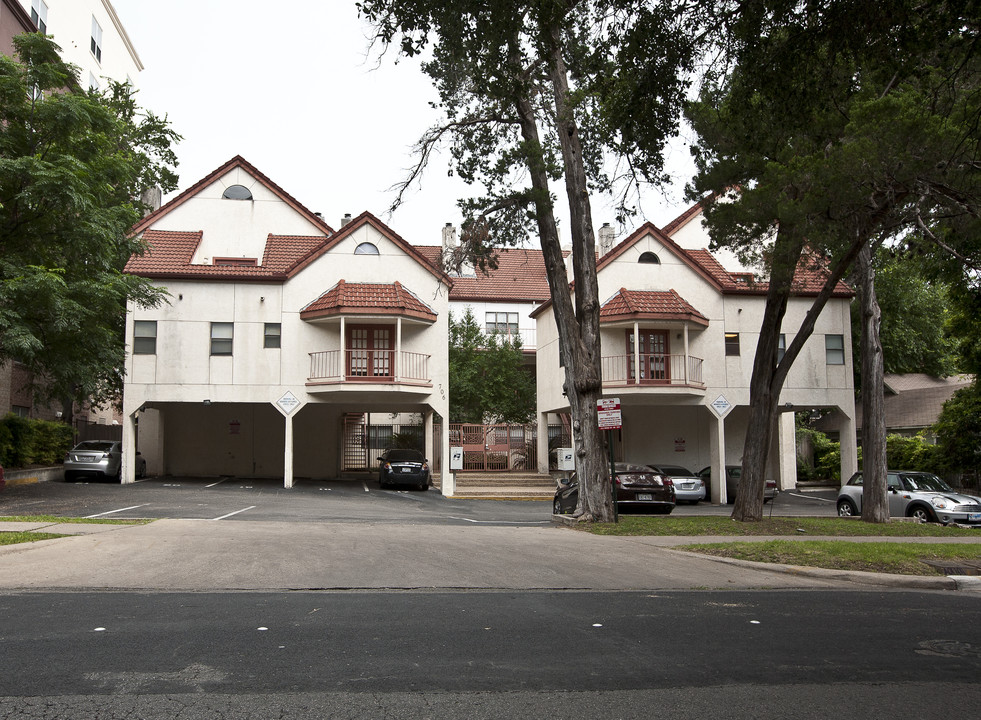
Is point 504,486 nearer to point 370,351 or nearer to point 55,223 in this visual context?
point 370,351

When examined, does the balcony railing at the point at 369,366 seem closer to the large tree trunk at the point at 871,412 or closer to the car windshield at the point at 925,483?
the large tree trunk at the point at 871,412

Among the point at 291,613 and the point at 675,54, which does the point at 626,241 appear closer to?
the point at 675,54

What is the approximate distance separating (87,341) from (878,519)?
19.7 metres

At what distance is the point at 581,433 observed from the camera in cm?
1862

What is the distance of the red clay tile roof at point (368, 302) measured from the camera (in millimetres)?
27984

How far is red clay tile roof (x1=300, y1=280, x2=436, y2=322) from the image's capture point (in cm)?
2798

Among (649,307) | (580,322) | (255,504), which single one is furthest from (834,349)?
(255,504)

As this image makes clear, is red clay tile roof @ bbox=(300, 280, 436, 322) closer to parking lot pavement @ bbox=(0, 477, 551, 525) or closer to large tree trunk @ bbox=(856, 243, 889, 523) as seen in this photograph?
parking lot pavement @ bbox=(0, 477, 551, 525)

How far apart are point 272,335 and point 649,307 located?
1306cm

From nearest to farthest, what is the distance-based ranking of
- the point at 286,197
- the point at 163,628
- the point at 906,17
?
1. the point at 163,628
2. the point at 906,17
3. the point at 286,197

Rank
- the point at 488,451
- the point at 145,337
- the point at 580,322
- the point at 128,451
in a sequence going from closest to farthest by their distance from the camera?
the point at 580,322, the point at 128,451, the point at 145,337, the point at 488,451

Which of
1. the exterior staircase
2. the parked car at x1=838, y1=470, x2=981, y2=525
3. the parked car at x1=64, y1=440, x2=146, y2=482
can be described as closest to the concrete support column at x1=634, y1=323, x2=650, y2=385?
the exterior staircase

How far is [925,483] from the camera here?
21.9m

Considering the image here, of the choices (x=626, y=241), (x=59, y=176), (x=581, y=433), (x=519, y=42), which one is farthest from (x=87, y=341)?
(x=626, y=241)
